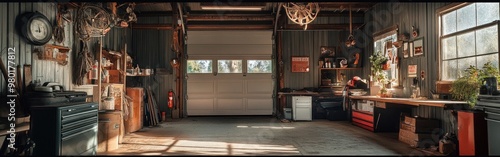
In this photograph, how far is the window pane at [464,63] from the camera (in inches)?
205

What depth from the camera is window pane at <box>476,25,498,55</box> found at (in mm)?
4742

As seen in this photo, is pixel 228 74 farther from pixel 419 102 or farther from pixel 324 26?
pixel 419 102

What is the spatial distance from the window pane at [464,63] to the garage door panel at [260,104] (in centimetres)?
553

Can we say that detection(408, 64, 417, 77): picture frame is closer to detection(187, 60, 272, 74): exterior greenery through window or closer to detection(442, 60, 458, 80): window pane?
detection(442, 60, 458, 80): window pane

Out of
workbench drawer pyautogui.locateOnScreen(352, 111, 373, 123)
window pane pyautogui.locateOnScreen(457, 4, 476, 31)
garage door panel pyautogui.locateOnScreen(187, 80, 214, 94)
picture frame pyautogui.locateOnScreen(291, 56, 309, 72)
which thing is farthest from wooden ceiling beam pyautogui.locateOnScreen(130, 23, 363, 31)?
window pane pyautogui.locateOnScreen(457, 4, 476, 31)

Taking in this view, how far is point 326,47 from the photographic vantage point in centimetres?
988

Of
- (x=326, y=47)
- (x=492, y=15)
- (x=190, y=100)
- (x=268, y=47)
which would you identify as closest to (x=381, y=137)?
(x=492, y=15)

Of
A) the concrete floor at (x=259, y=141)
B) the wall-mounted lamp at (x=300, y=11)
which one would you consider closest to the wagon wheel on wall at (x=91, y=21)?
the concrete floor at (x=259, y=141)

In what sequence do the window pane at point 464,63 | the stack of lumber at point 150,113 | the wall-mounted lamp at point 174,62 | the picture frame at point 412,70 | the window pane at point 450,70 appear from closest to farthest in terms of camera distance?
the window pane at point 464,63 → the window pane at point 450,70 → the picture frame at point 412,70 → the stack of lumber at point 150,113 → the wall-mounted lamp at point 174,62

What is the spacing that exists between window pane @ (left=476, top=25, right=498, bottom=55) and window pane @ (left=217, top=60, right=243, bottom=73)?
6394mm

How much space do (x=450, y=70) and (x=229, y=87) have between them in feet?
19.8

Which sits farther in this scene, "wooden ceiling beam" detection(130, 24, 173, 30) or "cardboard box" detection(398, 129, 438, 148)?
"wooden ceiling beam" detection(130, 24, 173, 30)

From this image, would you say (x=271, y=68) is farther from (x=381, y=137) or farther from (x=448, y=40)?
(x=448, y=40)

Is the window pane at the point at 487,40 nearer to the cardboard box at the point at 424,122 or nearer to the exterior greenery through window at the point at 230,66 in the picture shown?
the cardboard box at the point at 424,122
